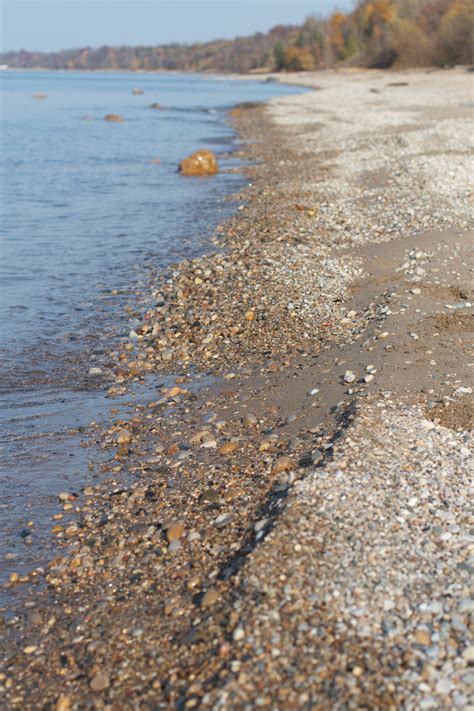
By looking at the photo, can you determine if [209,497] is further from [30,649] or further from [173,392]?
[173,392]

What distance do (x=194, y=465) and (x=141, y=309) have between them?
4365 mm

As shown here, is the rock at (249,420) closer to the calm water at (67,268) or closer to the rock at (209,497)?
the rock at (209,497)

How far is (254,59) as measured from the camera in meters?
136

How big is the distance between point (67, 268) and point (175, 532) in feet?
26.0

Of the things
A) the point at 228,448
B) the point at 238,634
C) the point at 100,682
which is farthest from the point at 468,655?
the point at 228,448

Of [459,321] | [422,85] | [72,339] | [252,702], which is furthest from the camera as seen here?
[422,85]

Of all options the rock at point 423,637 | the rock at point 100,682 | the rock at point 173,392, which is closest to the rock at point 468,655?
the rock at point 423,637

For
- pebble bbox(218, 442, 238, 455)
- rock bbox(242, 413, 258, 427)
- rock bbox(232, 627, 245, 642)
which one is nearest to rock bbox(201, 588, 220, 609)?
rock bbox(232, 627, 245, 642)

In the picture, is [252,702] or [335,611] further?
[335,611]

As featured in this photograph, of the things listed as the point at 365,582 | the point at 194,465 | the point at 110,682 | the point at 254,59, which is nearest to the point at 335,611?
the point at 365,582

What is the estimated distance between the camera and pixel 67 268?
39.1 ft

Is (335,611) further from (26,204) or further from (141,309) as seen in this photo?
(26,204)

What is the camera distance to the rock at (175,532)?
184 inches

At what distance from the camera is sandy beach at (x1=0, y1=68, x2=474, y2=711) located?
3.48 meters
